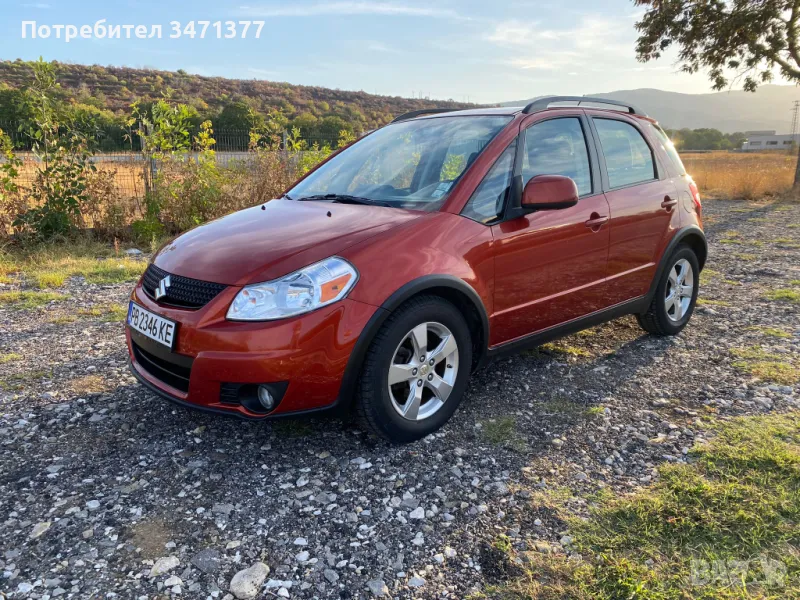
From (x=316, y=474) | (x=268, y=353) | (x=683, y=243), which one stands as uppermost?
(x=683, y=243)

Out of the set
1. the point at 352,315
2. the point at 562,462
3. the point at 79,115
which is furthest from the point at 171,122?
the point at 562,462

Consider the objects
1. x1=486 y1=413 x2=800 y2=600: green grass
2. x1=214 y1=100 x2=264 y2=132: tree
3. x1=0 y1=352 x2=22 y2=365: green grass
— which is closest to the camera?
x1=486 y1=413 x2=800 y2=600: green grass

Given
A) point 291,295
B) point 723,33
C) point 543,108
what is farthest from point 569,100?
point 723,33

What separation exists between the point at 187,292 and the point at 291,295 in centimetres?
57

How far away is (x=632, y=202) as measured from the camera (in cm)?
398

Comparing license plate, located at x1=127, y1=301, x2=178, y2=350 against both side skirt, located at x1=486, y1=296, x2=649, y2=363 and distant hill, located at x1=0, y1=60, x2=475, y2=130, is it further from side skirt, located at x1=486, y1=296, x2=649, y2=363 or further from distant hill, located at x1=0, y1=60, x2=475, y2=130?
distant hill, located at x1=0, y1=60, x2=475, y2=130

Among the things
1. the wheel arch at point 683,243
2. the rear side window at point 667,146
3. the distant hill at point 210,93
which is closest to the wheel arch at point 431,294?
the wheel arch at point 683,243

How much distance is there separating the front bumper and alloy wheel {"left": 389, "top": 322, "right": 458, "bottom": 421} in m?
0.32

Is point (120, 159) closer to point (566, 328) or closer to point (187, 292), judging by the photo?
point (187, 292)

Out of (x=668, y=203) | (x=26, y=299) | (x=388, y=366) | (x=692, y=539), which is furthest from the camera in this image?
(x=26, y=299)

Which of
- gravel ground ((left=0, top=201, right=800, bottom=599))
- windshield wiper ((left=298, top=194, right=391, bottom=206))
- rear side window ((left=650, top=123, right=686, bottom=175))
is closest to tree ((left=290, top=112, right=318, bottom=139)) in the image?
rear side window ((left=650, top=123, right=686, bottom=175))

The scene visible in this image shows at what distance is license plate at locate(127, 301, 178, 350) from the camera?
2693 mm

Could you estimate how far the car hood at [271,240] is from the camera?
2656 mm

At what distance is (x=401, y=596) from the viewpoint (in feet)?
6.59
